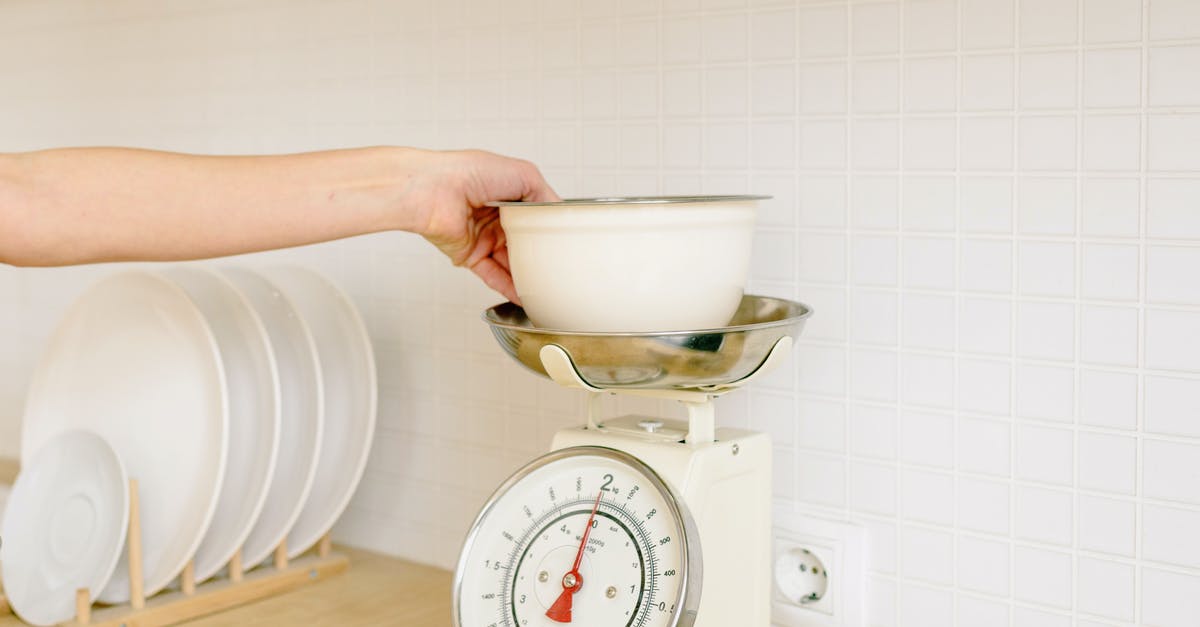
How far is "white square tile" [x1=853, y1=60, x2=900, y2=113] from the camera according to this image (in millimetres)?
1157

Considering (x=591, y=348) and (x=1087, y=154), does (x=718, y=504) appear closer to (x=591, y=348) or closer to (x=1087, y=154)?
(x=591, y=348)

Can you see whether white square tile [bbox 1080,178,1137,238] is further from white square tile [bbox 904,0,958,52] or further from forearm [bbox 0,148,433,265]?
forearm [bbox 0,148,433,265]

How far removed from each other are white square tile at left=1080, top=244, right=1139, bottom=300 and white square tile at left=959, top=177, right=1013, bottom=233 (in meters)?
0.08

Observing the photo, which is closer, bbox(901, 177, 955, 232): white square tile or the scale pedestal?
the scale pedestal

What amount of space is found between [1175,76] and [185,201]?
83 centimetres

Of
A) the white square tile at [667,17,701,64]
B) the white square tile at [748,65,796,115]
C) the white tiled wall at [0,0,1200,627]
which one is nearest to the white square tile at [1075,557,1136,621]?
the white tiled wall at [0,0,1200,627]

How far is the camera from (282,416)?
153cm

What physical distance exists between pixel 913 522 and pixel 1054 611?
5.9 inches

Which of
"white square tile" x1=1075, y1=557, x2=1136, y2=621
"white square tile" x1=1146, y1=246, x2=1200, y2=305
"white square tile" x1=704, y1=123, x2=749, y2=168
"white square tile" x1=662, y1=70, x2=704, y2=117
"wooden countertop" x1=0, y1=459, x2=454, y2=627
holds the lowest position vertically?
"wooden countertop" x1=0, y1=459, x2=454, y2=627

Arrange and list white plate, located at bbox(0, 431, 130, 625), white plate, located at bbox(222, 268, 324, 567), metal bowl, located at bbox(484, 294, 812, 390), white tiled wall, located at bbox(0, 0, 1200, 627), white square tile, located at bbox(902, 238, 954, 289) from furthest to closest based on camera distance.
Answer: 1. white plate, located at bbox(222, 268, 324, 567)
2. white plate, located at bbox(0, 431, 130, 625)
3. white square tile, located at bbox(902, 238, 954, 289)
4. white tiled wall, located at bbox(0, 0, 1200, 627)
5. metal bowl, located at bbox(484, 294, 812, 390)

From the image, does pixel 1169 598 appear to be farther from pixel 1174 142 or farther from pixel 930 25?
pixel 930 25

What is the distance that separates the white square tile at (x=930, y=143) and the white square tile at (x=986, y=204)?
1.1 inches

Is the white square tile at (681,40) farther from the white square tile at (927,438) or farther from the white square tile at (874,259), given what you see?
the white square tile at (927,438)

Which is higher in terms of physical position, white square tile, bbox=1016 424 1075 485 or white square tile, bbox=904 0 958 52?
white square tile, bbox=904 0 958 52
